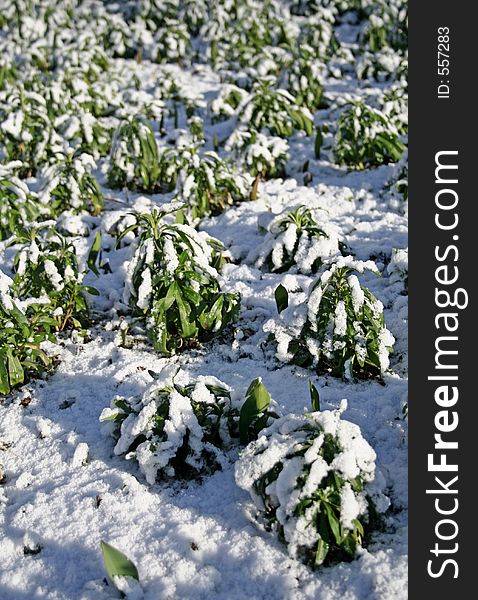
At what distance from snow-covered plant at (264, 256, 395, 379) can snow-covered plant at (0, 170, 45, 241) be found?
261 cm

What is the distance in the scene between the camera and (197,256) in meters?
3.50

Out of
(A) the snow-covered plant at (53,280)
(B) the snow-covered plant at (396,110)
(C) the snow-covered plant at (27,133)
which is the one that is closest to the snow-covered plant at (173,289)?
(A) the snow-covered plant at (53,280)

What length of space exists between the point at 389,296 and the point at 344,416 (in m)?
1.15

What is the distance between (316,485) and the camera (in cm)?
220

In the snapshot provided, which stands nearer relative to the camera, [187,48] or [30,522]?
[30,522]

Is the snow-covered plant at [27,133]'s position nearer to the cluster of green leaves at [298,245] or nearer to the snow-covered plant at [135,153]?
the snow-covered plant at [135,153]

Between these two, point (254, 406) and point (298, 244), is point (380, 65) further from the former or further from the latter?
point (254, 406)

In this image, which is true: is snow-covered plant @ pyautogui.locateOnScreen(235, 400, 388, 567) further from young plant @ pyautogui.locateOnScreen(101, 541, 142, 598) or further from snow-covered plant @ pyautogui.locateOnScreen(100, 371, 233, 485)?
young plant @ pyautogui.locateOnScreen(101, 541, 142, 598)

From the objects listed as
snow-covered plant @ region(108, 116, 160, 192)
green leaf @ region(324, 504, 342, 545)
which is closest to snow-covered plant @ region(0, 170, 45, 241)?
snow-covered plant @ region(108, 116, 160, 192)

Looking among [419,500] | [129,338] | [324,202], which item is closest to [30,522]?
[129,338]

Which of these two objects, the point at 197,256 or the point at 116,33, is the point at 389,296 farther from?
the point at 116,33

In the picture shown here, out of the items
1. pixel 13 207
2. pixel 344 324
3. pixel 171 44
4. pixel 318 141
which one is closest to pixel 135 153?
pixel 13 207

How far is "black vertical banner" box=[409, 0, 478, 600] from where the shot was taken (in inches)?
85.8

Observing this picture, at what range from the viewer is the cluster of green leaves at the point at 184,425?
105 inches
